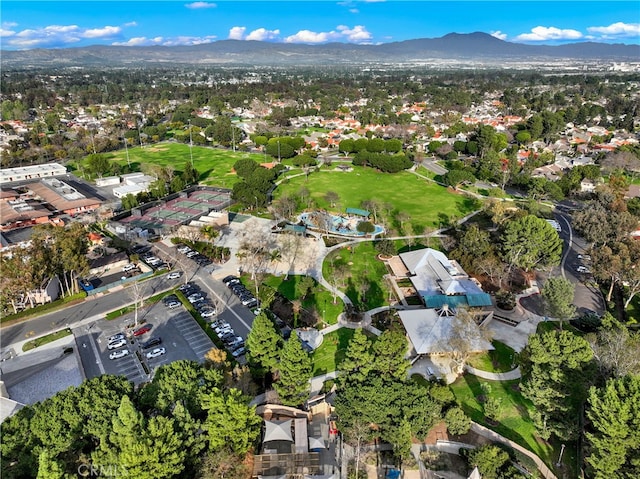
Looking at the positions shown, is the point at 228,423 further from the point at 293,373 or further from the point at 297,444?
the point at 293,373

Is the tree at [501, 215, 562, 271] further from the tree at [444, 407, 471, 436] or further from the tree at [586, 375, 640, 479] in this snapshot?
the tree at [586, 375, 640, 479]

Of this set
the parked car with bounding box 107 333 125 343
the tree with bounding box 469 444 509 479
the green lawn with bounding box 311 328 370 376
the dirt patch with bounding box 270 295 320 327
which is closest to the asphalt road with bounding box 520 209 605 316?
the green lawn with bounding box 311 328 370 376

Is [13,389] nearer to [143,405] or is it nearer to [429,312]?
[143,405]

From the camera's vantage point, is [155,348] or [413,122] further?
[413,122]

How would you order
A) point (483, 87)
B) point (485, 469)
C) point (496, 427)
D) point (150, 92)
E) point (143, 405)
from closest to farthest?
point (485, 469) → point (143, 405) → point (496, 427) → point (150, 92) → point (483, 87)

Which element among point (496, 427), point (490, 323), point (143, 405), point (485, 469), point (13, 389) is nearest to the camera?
point (485, 469)

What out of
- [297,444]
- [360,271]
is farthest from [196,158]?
[297,444]

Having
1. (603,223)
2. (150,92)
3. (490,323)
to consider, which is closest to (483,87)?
(150,92)
